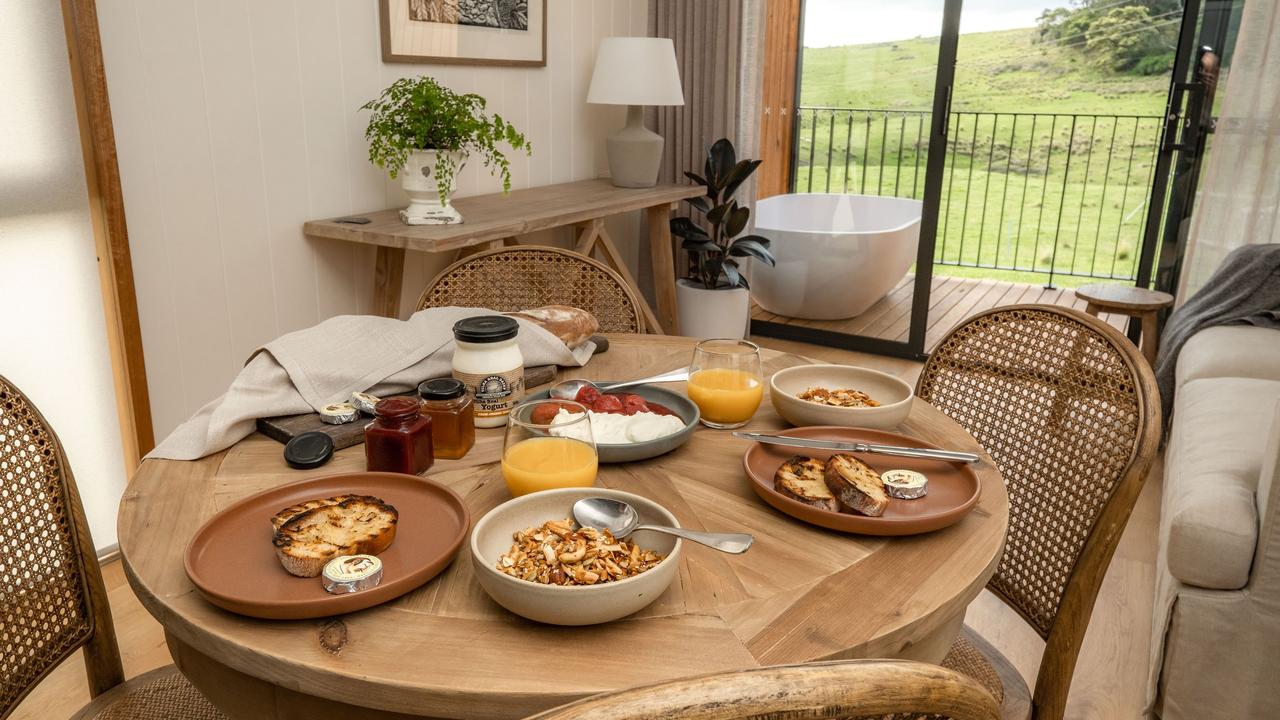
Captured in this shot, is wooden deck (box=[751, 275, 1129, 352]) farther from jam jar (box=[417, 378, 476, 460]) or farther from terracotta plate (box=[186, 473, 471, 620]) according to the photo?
terracotta plate (box=[186, 473, 471, 620])

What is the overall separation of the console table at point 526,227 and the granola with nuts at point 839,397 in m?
1.24

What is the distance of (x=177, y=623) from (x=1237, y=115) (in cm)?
361

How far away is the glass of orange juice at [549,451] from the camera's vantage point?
0.98 metres

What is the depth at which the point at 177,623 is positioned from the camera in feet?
2.68

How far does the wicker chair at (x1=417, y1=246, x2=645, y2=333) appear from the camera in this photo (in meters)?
1.96

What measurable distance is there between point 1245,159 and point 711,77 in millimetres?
2047

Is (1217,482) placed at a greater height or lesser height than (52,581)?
lesser

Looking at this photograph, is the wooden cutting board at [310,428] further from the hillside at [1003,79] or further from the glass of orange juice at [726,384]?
the hillside at [1003,79]

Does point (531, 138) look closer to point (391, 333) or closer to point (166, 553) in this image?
point (391, 333)

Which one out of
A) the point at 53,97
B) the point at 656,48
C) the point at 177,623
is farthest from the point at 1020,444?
the point at 656,48

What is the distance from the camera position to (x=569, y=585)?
0.79m

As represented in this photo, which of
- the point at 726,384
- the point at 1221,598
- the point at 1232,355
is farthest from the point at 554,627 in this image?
the point at 1232,355

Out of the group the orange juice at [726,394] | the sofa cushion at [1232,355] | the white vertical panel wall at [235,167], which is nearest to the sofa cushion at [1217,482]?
the sofa cushion at [1232,355]

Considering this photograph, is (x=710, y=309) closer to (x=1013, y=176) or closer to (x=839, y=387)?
(x=1013, y=176)
